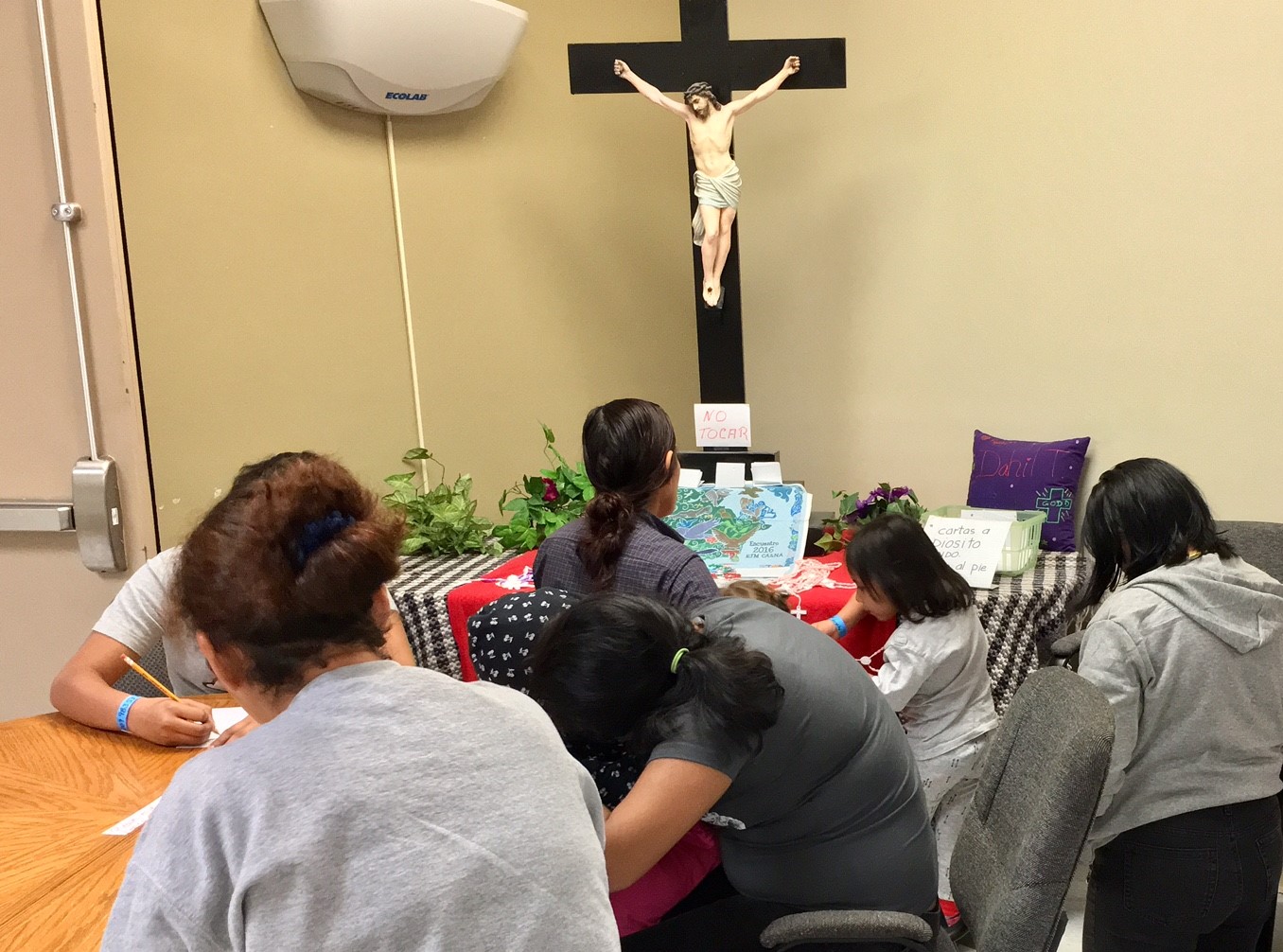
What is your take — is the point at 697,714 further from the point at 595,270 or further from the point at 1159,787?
the point at 595,270

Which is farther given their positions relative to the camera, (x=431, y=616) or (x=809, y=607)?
(x=431, y=616)

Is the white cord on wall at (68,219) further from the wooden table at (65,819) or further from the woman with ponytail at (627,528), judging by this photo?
the woman with ponytail at (627,528)

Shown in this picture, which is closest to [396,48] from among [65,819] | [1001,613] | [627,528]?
[627,528]

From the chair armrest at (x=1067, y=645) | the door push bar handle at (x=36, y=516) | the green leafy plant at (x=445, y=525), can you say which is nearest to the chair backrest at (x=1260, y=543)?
the chair armrest at (x=1067, y=645)

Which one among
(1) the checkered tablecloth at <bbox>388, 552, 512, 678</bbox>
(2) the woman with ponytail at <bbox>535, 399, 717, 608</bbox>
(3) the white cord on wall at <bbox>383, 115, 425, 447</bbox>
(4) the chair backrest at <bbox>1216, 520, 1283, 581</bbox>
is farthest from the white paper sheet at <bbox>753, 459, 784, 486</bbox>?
(3) the white cord on wall at <bbox>383, 115, 425, 447</bbox>

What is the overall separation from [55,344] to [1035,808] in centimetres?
253

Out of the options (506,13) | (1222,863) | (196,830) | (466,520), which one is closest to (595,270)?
(506,13)

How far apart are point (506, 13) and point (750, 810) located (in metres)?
2.95

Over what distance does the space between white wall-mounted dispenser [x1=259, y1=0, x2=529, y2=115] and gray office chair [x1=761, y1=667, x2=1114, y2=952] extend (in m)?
2.71

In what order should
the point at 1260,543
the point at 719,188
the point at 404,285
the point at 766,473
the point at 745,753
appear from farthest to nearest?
the point at 404,285 < the point at 719,188 < the point at 766,473 < the point at 1260,543 < the point at 745,753

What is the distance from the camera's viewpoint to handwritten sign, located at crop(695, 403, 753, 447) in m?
2.98

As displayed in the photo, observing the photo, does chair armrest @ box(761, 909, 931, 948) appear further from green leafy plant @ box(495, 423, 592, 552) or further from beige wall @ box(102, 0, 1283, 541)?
beige wall @ box(102, 0, 1283, 541)

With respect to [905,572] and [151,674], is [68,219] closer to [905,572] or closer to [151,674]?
[151,674]

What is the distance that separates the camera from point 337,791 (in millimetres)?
750
